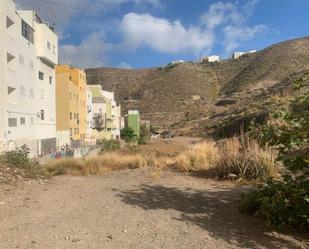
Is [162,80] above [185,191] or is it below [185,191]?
above

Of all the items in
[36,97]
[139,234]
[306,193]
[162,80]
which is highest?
[162,80]

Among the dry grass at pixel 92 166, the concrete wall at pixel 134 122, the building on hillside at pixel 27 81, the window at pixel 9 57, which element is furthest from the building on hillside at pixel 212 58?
the dry grass at pixel 92 166

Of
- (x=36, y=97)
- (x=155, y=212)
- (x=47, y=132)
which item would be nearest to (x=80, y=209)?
(x=155, y=212)

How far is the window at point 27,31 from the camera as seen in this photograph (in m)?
35.0

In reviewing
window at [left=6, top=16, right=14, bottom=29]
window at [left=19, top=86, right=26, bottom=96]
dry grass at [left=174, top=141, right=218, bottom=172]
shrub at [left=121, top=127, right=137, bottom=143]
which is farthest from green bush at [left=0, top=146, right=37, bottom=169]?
shrub at [left=121, top=127, right=137, bottom=143]

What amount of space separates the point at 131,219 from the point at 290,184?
8.71ft

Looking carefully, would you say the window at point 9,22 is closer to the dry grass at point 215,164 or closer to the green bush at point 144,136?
the dry grass at point 215,164

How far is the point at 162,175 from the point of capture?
481 inches

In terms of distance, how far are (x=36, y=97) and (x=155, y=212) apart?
34.6 meters

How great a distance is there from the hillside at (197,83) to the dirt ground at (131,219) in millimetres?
70628

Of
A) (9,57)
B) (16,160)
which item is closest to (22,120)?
(9,57)

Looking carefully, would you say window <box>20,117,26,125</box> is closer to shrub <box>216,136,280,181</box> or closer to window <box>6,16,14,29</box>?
window <box>6,16,14,29</box>

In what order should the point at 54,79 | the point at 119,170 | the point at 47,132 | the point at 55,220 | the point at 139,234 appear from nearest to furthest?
the point at 139,234
the point at 55,220
the point at 119,170
the point at 47,132
the point at 54,79

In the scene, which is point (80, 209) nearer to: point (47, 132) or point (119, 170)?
point (119, 170)
